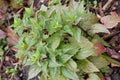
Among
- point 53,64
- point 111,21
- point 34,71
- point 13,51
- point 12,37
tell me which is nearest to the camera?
point 53,64

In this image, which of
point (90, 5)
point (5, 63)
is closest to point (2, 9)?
point (5, 63)

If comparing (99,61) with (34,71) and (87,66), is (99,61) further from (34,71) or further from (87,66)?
(34,71)

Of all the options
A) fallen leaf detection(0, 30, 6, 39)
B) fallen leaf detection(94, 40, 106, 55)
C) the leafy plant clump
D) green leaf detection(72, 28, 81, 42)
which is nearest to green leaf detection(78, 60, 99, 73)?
the leafy plant clump

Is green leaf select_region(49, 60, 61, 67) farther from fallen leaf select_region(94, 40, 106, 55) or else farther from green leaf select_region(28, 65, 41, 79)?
fallen leaf select_region(94, 40, 106, 55)

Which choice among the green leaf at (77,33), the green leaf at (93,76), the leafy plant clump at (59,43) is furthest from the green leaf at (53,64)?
the green leaf at (93,76)

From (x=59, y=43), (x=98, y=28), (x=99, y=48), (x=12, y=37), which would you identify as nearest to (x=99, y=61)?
(x=99, y=48)

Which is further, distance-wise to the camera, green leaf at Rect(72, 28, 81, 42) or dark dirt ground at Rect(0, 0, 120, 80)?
dark dirt ground at Rect(0, 0, 120, 80)
